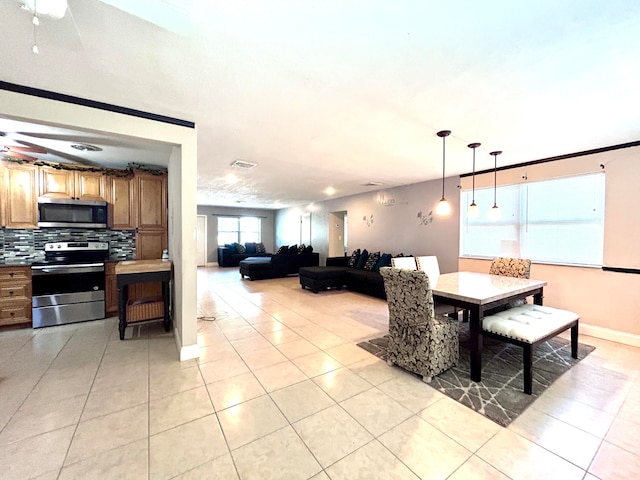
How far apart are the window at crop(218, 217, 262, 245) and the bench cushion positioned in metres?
9.71

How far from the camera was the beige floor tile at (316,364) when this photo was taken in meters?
2.46

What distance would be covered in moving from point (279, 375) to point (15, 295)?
12.2 feet

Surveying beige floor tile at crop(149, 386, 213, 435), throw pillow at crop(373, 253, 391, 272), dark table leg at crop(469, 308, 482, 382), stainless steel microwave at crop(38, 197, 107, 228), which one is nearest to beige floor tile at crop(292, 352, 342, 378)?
beige floor tile at crop(149, 386, 213, 435)

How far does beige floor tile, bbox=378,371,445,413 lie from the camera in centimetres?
201

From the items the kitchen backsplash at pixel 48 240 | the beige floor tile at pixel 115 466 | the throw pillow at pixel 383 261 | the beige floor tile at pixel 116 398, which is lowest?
the beige floor tile at pixel 116 398

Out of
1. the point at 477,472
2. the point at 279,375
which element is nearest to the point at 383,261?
the point at 279,375

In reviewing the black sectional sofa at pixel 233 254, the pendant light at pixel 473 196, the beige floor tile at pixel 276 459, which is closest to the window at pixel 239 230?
the black sectional sofa at pixel 233 254

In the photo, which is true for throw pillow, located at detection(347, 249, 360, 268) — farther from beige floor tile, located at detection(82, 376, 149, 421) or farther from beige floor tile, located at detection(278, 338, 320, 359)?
beige floor tile, located at detection(82, 376, 149, 421)

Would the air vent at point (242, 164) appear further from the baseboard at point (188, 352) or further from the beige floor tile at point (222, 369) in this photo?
the beige floor tile at point (222, 369)

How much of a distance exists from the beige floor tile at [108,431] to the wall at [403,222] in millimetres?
Answer: 4996

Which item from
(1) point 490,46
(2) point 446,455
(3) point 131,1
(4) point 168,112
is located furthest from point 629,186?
(4) point 168,112

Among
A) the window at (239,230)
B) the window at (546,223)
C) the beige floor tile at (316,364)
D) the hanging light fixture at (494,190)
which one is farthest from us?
Answer: the window at (239,230)

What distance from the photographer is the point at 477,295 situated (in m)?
2.36

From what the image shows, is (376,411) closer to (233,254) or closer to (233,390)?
(233,390)
